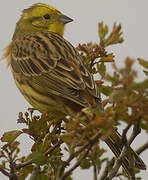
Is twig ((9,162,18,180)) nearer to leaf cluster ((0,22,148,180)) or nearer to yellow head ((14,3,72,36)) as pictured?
leaf cluster ((0,22,148,180))

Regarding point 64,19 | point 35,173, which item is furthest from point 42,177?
point 64,19

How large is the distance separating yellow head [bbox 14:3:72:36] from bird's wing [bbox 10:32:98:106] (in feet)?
0.80

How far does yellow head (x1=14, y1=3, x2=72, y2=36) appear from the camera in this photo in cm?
418

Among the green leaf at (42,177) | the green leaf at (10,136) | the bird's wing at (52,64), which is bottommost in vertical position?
the green leaf at (42,177)

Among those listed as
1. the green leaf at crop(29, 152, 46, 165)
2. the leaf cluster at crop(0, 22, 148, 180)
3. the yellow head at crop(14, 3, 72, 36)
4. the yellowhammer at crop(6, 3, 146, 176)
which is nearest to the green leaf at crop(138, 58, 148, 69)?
the leaf cluster at crop(0, 22, 148, 180)

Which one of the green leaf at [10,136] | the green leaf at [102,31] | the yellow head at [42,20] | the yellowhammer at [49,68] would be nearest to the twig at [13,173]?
the green leaf at [10,136]

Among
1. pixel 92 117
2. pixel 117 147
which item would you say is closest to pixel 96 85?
pixel 117 147

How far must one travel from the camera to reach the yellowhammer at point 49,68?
9.09 feet

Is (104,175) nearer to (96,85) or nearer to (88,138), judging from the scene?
(88,138)

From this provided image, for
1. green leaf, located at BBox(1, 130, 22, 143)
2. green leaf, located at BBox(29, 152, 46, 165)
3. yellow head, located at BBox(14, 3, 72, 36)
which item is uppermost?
yellow head, located at BBox(14, 3, 72, 36)

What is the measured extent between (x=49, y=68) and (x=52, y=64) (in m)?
0.05

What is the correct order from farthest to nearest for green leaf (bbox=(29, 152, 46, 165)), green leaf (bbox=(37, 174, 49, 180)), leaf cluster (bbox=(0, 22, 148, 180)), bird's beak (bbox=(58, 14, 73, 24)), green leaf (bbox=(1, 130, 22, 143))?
bird's beak (bbox=(58, 14, 73, 24)), green leaf (bbox=(1, 130, 22, 143)), green leaf (bbox=(37, 174, 49, 180)), green leaf (bbox=(29, 152, 46, 165)), leaf cluster (bbox=(0, 22, 148, 180))

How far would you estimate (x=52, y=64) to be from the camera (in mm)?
3221

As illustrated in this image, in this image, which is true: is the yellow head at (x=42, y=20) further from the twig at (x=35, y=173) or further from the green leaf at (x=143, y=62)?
the green leaf at (x=143, y=62)
